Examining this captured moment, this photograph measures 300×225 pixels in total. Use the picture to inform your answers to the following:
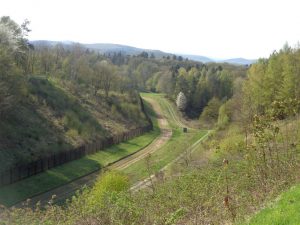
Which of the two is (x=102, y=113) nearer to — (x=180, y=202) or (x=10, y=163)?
(x=10, y=163)

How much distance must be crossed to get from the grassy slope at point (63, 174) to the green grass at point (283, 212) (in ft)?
86.4

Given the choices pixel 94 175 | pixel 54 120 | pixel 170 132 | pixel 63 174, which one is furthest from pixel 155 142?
pixel 63 174

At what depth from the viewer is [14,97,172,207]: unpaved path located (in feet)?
112

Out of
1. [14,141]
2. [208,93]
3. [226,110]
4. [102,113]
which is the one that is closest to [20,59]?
[102,113]

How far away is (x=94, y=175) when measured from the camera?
139 feet

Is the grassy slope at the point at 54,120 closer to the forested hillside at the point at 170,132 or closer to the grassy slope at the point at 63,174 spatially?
the forested hillside at the point at 170,132

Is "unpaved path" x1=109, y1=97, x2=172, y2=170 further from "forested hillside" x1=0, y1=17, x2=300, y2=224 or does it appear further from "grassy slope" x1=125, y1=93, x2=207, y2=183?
"forested hillside" x1=0, y1=17, x2=300, y2=224

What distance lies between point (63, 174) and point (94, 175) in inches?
141

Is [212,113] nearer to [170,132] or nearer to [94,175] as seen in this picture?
[170,132]

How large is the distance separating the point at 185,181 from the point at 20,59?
49.6m

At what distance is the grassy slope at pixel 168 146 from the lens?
39.5m

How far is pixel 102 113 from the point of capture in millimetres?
65562

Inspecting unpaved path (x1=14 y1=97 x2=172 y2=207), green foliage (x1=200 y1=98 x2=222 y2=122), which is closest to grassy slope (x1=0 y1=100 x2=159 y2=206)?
unpaved path (x1=14 y1=97 x2=172 y2=207)

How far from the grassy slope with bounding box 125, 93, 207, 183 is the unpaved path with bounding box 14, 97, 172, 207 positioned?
3.72 ft
